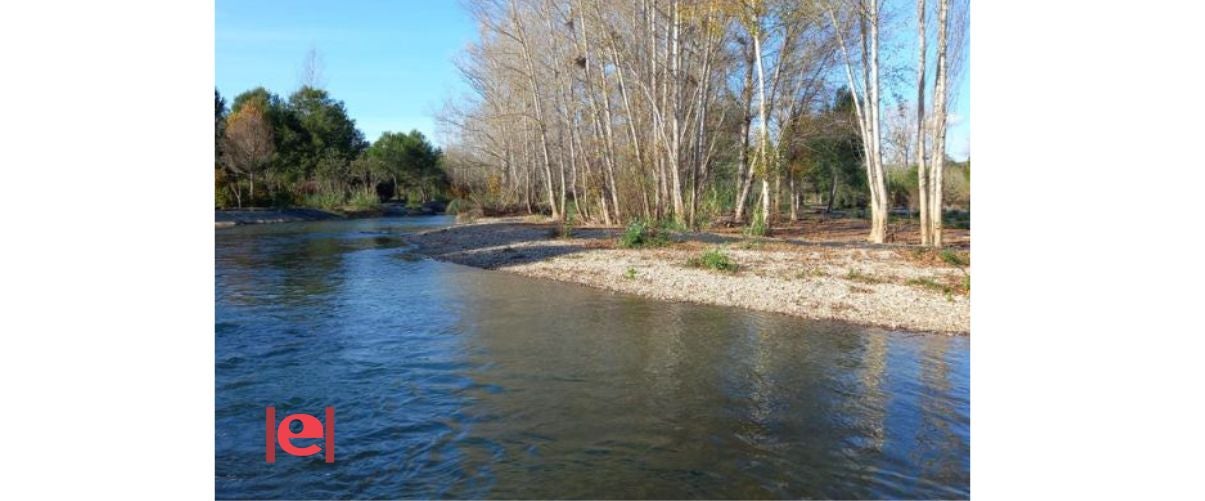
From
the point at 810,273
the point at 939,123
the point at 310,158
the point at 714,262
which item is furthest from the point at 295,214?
the point at 939,123

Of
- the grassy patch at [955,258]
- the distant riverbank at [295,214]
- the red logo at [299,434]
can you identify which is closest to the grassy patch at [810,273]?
the grassy patch at [955,258]

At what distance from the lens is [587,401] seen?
499 cm

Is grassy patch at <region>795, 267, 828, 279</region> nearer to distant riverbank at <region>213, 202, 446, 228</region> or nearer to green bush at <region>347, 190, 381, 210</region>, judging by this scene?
distant riverbank at <region>213, 202, 446, 228</region>

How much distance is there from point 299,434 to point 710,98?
690 inches

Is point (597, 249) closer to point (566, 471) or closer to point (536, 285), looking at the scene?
point (536, 285)

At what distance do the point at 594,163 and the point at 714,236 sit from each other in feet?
23.0

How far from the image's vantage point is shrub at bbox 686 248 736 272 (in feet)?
36.6

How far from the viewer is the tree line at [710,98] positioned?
44.6 feet

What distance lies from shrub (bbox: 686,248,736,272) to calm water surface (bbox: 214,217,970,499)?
2.24m

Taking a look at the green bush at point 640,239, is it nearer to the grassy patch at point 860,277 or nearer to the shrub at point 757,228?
Answer: the shrub at point 757,228

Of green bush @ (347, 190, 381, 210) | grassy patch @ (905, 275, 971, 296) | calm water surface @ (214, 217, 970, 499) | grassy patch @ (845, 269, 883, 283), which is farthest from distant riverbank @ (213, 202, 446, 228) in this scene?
grassy patch @ (905, 275, 971, 296)

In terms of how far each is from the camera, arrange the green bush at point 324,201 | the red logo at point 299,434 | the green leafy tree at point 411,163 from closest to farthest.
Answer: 1. the red logo at point 299,434
2. the green bush at point 324,201
3. the green leafy tree at point 411,163

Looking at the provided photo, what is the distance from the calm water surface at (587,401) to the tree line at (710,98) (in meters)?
7.02
